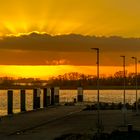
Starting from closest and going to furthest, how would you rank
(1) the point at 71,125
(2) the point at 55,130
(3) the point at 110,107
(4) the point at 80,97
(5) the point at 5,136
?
(5) the point at 5,136 → (2) the point at 55,130 → (1) the point at 71,125 → (3) the point at 110,107 → (4) the point at 80,97

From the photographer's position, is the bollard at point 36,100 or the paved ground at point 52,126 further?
the bollard at point 36,100

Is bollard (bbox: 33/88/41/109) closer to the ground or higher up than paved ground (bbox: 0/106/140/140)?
higher up

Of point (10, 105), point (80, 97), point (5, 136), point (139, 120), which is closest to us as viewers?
point (5, 136)

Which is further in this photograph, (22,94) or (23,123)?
(22,94)

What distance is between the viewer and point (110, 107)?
250 ft

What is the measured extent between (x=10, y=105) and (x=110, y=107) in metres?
13.3

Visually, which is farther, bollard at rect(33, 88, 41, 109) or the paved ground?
bollard at rect(33, 88, 41, 109)

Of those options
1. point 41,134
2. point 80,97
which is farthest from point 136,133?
point 80,97

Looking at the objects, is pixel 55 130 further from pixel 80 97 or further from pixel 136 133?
pixel 80 97

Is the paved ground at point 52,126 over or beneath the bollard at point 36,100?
beneath

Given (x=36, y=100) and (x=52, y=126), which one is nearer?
(x=52, y=126)

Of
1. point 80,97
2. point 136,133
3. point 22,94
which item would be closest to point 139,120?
point 136,133

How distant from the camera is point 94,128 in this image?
4534cm

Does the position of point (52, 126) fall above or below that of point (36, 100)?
below
